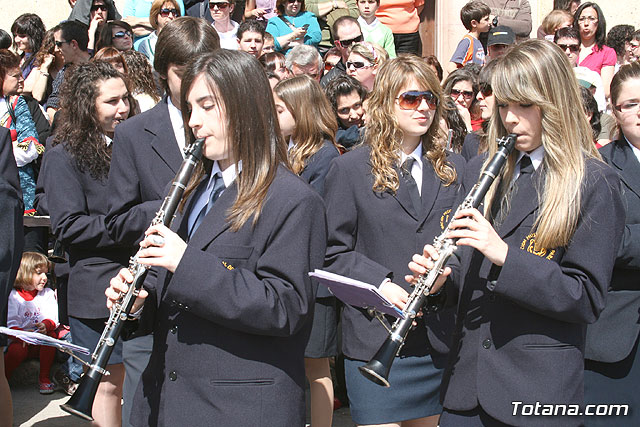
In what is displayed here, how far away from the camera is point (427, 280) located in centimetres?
286

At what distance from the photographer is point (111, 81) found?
14.3 feet

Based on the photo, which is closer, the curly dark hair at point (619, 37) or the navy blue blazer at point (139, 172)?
the navy blue blazer at point (139, 172)

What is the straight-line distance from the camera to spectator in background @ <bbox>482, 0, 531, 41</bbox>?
1017 centimetres

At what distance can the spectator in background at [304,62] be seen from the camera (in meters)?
7.51

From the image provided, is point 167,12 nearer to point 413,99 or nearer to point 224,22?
point 224,22

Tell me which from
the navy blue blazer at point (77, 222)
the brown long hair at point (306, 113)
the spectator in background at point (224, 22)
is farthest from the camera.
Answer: the spectator in background at point (224, 22)

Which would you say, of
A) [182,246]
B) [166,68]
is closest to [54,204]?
[166,68]

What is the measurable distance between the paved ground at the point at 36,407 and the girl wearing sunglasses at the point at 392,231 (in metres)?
1.96

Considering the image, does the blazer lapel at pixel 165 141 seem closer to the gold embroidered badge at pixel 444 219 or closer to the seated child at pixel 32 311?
the gold embroidered badge at pixel 444 219

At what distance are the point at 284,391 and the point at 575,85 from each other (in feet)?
4.90

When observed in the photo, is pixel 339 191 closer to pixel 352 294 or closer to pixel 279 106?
pixel 352 294

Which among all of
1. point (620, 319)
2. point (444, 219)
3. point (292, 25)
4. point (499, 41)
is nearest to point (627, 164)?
point (620, 319)

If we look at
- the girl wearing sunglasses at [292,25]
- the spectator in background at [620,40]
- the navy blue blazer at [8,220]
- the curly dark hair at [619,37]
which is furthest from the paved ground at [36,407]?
the curly dark hair at [619,37]

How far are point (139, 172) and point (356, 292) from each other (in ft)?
4.65
